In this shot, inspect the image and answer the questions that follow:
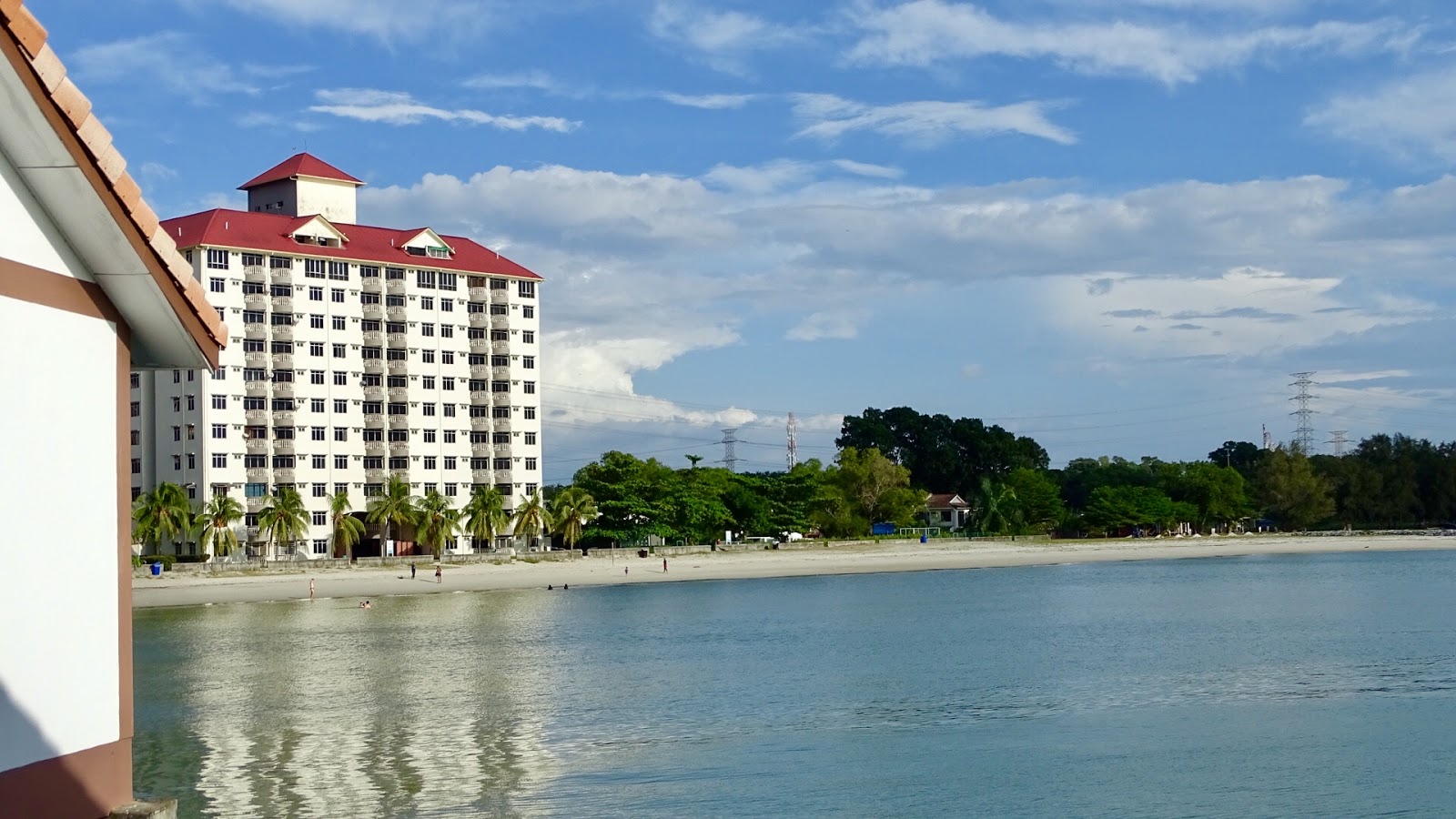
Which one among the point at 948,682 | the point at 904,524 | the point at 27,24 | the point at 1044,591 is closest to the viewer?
the point at 27,24

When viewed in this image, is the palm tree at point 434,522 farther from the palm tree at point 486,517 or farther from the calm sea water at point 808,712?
the calm sea water at point 808,712

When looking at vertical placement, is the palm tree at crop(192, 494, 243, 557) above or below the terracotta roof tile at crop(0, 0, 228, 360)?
below

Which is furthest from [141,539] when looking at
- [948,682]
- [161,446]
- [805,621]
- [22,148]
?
[22,148]

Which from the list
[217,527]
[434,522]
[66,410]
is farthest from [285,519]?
[66,410]

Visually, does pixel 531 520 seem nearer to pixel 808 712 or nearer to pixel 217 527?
pixel 217 527

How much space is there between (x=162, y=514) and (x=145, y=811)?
107 metres


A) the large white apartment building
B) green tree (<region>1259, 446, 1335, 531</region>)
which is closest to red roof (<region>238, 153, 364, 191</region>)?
the large white apartment building

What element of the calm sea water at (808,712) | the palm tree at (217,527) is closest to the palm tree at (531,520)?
the palm tree at (217,527)

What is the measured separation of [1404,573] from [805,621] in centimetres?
6310

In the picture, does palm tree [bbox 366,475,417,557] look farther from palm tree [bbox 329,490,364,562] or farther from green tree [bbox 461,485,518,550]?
green tree [bbox 461,485,518,550]

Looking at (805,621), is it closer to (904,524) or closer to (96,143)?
(96,143)

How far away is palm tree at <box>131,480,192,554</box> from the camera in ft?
358

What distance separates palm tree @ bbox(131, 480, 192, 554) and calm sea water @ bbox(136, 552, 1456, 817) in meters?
27.8

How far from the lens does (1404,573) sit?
4560 inches
